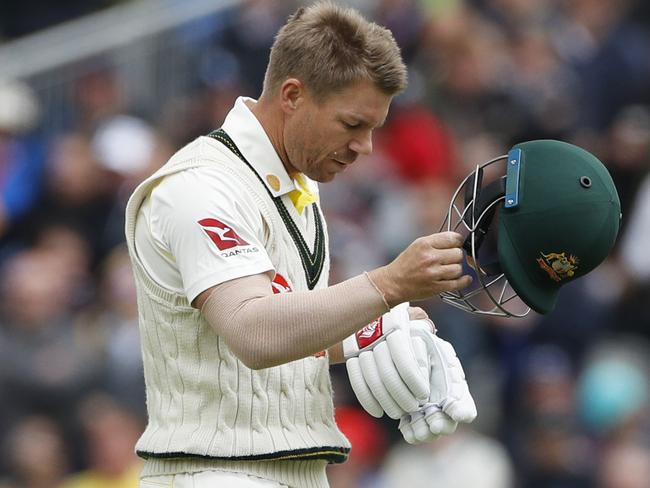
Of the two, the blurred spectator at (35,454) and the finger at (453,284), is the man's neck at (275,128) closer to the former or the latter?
the finger at (453,284)

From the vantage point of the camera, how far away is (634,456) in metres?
7.77

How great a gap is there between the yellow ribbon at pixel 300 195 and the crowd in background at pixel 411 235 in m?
3.70

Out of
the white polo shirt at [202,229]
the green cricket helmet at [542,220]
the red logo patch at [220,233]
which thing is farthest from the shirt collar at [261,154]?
the green cricket helmet at [542,220]

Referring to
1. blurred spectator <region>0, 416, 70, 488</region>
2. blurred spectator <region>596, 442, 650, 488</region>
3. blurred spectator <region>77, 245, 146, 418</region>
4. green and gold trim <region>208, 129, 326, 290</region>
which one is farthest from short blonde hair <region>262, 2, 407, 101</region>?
blurred spectator <region>0, 416, 70, 488</region>

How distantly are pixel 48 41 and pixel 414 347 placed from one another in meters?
6.80

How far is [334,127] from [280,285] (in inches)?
18.1

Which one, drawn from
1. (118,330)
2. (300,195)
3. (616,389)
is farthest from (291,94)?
(118,330)

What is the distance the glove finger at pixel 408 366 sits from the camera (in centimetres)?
398

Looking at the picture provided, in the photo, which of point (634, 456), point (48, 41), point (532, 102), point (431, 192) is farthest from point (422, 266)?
point (48, 41)

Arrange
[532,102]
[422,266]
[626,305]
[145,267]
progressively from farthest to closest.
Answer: [532,102]
[626,305]
[145,267]
[422,266]

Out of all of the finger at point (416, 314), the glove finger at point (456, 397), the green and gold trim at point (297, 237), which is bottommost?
the glove finger at point (456, 397)

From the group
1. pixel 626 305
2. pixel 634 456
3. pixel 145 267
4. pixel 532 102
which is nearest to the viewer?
pixel 145 267

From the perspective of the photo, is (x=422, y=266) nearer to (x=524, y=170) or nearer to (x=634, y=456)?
(x=524, y=170)

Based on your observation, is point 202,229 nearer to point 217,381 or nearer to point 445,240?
point 217,381
